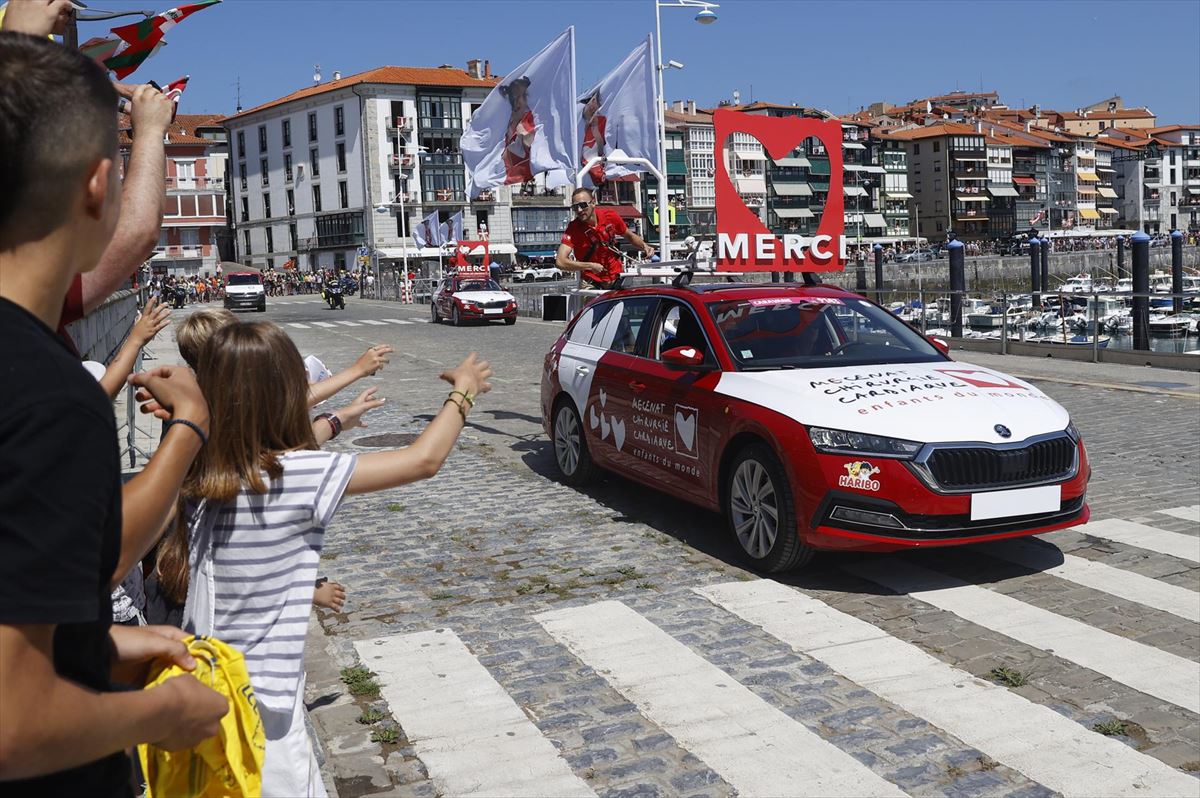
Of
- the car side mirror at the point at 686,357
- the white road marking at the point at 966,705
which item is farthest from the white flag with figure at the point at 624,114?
the white road marking at the point at 966,705

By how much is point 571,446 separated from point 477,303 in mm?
25036

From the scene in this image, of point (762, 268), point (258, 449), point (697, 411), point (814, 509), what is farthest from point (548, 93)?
point (258, 449)

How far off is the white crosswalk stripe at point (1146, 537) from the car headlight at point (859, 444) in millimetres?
2002

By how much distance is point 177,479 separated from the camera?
204cm

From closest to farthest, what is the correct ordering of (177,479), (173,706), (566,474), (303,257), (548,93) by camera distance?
(173,706)
(177,479)
(566,474)
(548,93)
(303,257)

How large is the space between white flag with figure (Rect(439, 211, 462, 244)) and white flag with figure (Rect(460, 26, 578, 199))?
29162 millimetres

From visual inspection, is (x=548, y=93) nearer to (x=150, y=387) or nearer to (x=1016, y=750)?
(x=1016, y=750)

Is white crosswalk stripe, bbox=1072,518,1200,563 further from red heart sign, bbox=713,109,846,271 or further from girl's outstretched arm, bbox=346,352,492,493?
girl's outstretched arm, bbox=346,352,492,493

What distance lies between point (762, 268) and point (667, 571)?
5.50 meters

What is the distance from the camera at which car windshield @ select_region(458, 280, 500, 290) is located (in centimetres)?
3597

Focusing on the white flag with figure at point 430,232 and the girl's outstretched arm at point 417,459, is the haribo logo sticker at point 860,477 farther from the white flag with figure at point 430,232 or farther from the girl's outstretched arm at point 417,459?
the white flag with figure at point 430,232

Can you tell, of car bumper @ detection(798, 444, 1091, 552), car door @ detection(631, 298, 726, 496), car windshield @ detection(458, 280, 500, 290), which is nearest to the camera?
car bumper @ detection(798, 444, 1091, 552)

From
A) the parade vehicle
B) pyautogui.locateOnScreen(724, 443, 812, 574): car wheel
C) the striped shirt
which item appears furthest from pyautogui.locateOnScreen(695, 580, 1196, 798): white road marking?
the parade vehicle

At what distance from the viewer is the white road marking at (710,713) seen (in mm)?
4277
